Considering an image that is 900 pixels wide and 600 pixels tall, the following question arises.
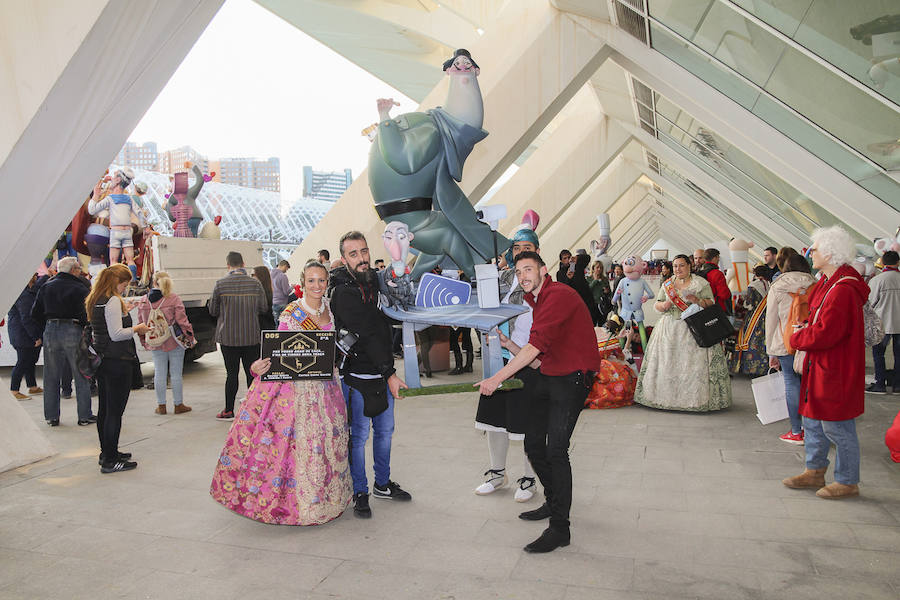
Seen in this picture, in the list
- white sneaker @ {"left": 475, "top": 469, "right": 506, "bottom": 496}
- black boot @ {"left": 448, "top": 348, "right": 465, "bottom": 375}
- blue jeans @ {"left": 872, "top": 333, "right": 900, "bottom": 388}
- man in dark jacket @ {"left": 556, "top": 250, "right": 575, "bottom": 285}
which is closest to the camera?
white sneaker @ {"left": 475, "top": 469, "right": 506, "bottom": 496}

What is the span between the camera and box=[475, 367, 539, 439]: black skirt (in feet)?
12.4

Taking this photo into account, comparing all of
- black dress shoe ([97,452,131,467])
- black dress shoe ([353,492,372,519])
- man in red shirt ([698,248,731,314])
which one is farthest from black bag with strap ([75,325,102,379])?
man in red shirt ([698,248,731,314])

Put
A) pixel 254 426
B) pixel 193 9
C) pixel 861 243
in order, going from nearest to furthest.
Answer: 1. pixel 254 426
2. pixel 193 9
3. pixel 861 243

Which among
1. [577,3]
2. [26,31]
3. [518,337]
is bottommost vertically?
[518,337]

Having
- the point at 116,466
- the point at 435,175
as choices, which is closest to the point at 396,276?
the point at 435,175

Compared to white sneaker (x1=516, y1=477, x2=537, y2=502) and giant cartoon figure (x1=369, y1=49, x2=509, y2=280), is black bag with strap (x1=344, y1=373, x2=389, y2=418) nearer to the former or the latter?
white sneaker (x1=516, y1=477, x2=537, y2=502)

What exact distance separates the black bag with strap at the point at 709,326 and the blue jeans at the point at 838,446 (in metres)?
2.11

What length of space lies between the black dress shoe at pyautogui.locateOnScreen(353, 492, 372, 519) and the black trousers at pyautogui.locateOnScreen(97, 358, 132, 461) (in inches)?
78.2

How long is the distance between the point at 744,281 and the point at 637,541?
7632 mm

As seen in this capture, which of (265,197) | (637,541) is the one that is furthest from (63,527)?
(265,197)

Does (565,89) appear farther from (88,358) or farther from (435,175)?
(88,358)

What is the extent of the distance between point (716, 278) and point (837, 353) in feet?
13.2

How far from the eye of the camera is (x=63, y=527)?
3.81 metres

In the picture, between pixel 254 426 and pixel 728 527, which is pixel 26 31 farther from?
pixel 728 527
